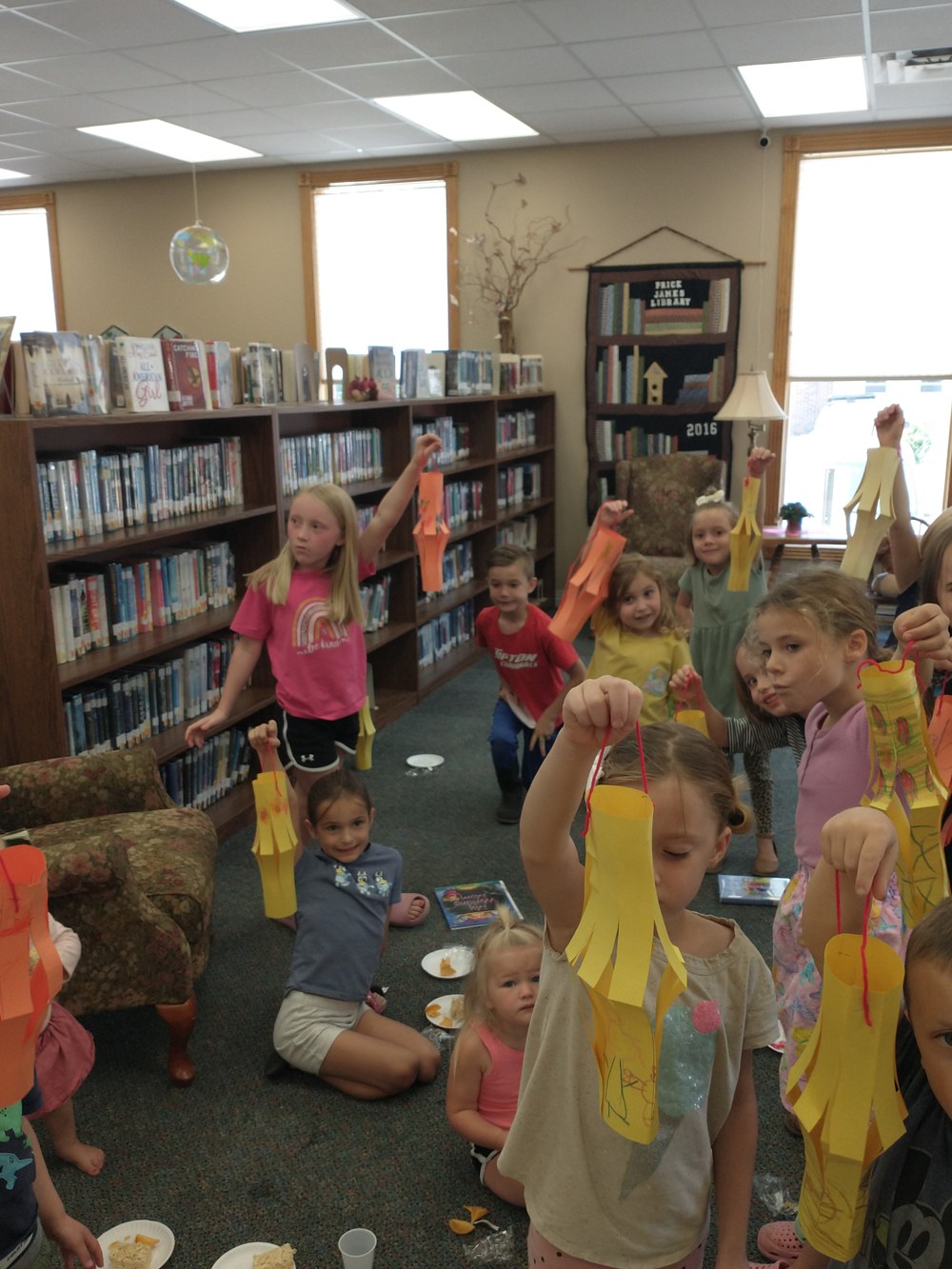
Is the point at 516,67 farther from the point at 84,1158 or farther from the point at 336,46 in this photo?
the point at 84,1158

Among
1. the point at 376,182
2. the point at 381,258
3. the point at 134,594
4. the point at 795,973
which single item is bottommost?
the point at 795,973

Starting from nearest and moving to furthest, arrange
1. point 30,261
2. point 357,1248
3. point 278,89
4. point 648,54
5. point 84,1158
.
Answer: point 357,1248, point 84,1158, point 648,54, point 278,89, point 30,261

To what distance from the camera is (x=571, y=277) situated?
264 inches

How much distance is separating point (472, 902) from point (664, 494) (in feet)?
12.2

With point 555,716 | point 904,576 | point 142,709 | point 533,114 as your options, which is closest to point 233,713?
point 142,709

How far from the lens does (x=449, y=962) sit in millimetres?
2674

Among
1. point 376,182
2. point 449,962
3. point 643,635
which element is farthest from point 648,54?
point 449,962

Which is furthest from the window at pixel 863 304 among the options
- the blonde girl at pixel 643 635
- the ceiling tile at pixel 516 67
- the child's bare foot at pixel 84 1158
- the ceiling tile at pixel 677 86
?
the child's bare foot at pixel 84 1158

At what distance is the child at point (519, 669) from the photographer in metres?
3.42

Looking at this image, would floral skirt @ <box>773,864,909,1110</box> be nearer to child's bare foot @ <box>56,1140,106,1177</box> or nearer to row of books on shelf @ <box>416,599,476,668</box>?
child's bare foot @ <box>56,1140,106,1177</box>

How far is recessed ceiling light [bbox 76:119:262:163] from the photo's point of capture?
590 centimetres

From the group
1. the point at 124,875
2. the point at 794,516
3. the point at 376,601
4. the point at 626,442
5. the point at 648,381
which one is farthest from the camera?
the point at 626,442

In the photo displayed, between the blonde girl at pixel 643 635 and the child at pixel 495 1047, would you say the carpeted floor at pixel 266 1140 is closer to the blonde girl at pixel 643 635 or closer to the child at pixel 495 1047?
the child at pixel 495 1047

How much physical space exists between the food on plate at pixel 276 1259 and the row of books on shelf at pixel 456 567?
12.6 ft
